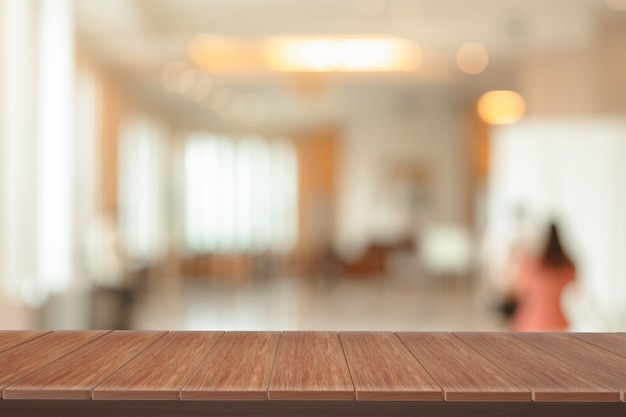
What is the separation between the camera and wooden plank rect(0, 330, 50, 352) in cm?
193

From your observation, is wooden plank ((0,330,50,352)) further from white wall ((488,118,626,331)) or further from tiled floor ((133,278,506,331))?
white wall ((488,118,626,331))

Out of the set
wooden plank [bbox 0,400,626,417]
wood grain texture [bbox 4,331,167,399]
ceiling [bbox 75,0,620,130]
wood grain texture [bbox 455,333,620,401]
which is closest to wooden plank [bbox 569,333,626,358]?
wood grain texture [bbox 455,333,620,401]

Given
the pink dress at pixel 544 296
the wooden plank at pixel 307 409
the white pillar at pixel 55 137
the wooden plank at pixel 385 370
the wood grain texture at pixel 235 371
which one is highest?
the white pillar at pixel 55 137

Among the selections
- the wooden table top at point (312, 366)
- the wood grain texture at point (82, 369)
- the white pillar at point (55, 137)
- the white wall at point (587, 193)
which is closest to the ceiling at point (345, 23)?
the white pillar at point (55, 137)

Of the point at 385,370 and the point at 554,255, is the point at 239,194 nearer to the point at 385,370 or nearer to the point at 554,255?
the point at 554,255

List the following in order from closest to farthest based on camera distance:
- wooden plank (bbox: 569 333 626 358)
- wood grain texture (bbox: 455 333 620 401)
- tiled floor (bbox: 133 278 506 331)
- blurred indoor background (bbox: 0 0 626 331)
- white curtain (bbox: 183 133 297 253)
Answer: wood grain texture (bbox: 455 333 620 401) → wooden plank (bbox: 569 333 626 358) → blurred indoor background (bbox: 0 0 626 331) → tiled floor (bbox: 133 278 506 331) → white curtain (bbox: 183 133 297 253)

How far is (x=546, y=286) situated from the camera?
525 centimetres

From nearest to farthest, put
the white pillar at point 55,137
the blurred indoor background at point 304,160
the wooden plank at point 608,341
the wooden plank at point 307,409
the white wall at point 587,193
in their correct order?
1. the wooden plank at point 307,409
2. the wooden plank at point 608,341
3. the white pillar at point 55,137
4. the blurred indoor background at point 304,160
5. the white wall at point 587,193

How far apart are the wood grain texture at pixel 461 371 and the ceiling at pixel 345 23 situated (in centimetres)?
809

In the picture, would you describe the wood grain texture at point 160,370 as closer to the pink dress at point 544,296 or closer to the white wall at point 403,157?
the pink dress at point 544,296

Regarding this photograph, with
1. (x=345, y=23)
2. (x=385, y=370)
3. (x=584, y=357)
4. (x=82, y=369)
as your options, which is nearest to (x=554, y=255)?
(x=584, y=357)

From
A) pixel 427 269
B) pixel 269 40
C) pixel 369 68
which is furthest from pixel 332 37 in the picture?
pixel 427 269

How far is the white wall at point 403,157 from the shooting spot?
16.6m

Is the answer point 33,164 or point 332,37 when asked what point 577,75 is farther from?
point 33,164
